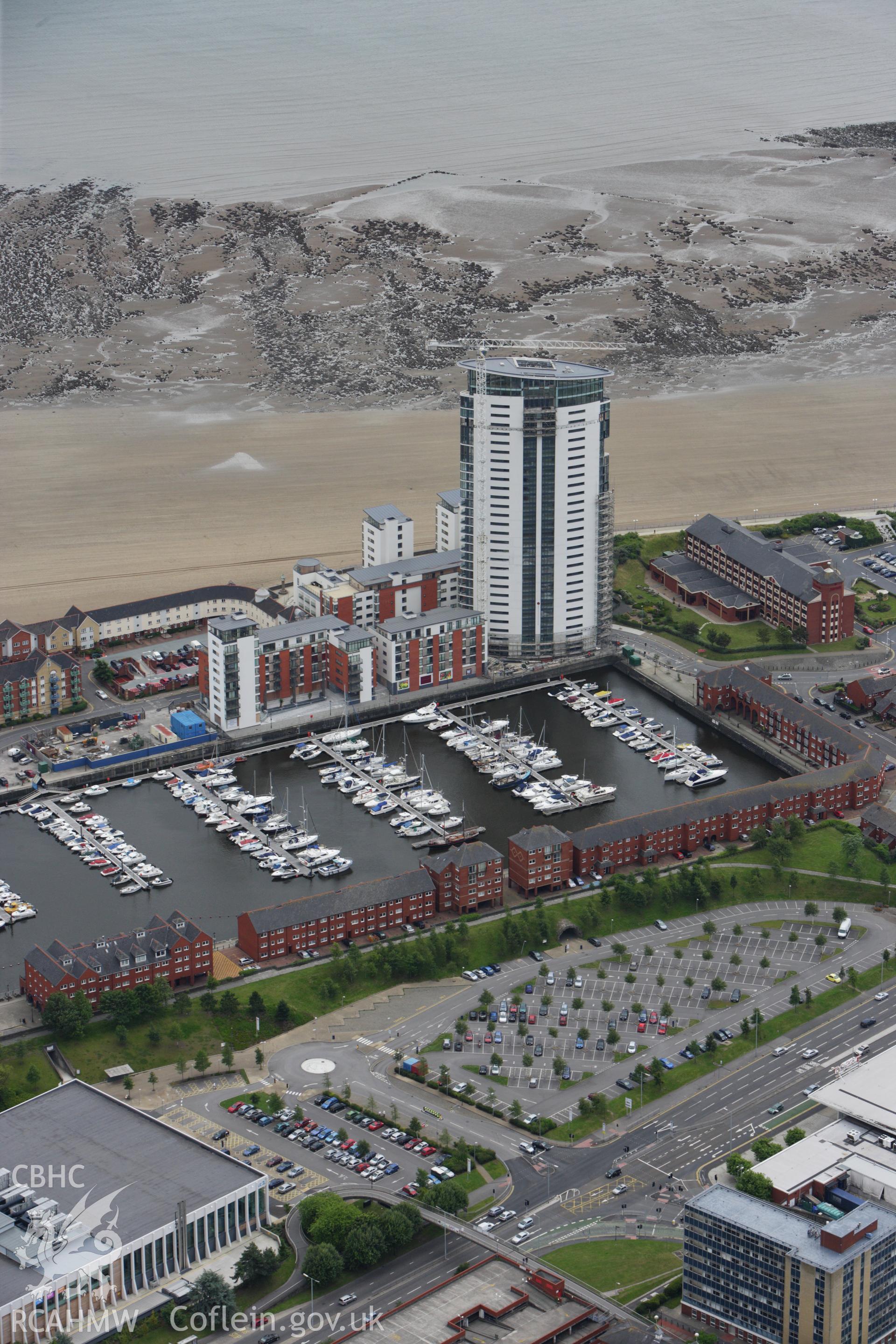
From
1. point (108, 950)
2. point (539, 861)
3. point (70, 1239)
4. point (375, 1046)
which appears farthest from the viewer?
point (539, 861)

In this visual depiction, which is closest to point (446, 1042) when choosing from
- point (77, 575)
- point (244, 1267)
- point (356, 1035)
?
point (356, 1035)

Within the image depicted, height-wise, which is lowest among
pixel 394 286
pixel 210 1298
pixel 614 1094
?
pixel 210 1298

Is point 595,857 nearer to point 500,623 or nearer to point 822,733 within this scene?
point 822,733

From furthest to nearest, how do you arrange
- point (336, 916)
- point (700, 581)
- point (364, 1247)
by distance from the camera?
point (700, 581) → point (336, 916) → point (364, 1247)

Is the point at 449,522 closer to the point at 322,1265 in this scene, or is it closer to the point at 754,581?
the point at 754,581

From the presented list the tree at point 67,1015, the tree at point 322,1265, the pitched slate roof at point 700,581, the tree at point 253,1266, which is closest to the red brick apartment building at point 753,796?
the pitched slate roof at point 700,581

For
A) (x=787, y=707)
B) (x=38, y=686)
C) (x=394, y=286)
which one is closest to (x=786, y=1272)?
(x=787, y=707)

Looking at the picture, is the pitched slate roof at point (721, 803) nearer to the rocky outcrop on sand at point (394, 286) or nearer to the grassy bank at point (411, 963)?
the grassy bank at point (411, 963)
